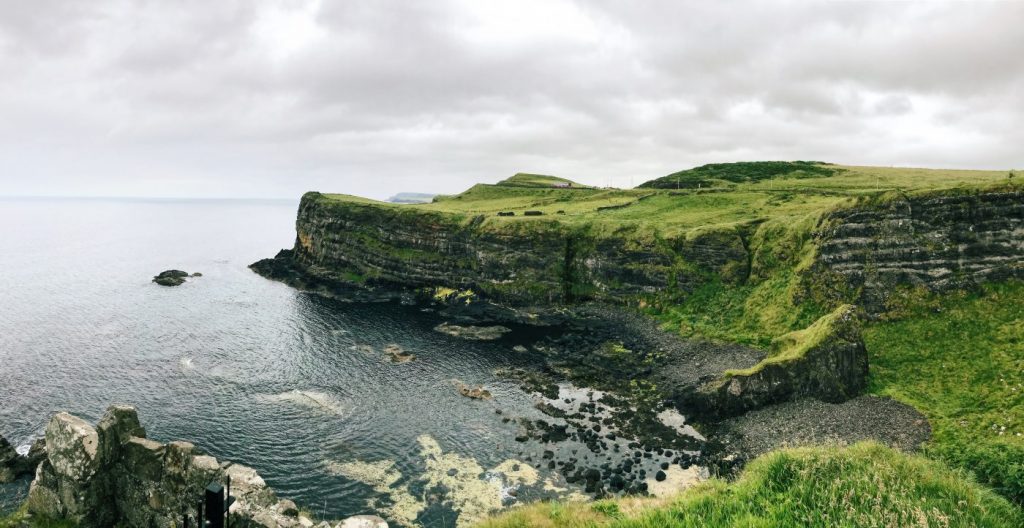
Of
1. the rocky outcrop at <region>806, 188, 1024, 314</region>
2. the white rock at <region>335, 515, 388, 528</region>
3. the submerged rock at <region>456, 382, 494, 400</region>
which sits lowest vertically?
the submerged rock at <region>456, 382, 494, 400</region>

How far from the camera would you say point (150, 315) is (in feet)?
293

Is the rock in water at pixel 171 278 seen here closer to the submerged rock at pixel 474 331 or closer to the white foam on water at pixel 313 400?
the submerged rock at pixel 474 331

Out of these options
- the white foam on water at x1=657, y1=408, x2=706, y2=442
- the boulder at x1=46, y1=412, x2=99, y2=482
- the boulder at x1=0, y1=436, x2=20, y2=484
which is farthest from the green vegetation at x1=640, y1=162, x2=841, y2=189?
the boulder at x1=0, y1=436, x2=20, y2=484

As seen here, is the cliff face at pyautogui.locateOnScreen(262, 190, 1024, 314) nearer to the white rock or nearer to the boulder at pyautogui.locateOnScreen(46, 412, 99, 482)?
the white rock

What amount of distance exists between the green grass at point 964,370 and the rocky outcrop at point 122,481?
42.1 m

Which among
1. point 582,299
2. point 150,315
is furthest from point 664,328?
point 150,315

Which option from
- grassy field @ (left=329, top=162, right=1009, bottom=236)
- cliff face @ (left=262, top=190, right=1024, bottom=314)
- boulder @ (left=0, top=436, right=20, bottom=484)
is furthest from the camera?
grassy field @ (left=329, top=162, right=1009, bottom=236)

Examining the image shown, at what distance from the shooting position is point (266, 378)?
6178 centimetres

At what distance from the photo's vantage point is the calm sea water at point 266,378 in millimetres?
45469

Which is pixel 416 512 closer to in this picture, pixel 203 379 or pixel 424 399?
pixel 424 399

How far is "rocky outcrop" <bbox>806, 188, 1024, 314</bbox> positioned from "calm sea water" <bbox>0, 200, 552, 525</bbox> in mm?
43108

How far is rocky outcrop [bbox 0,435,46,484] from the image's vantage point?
37853mm

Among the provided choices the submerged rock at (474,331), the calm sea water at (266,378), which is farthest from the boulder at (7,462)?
the submerged rock at (474,331)

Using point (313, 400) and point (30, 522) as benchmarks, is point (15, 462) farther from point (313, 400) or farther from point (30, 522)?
point (313, 400)
